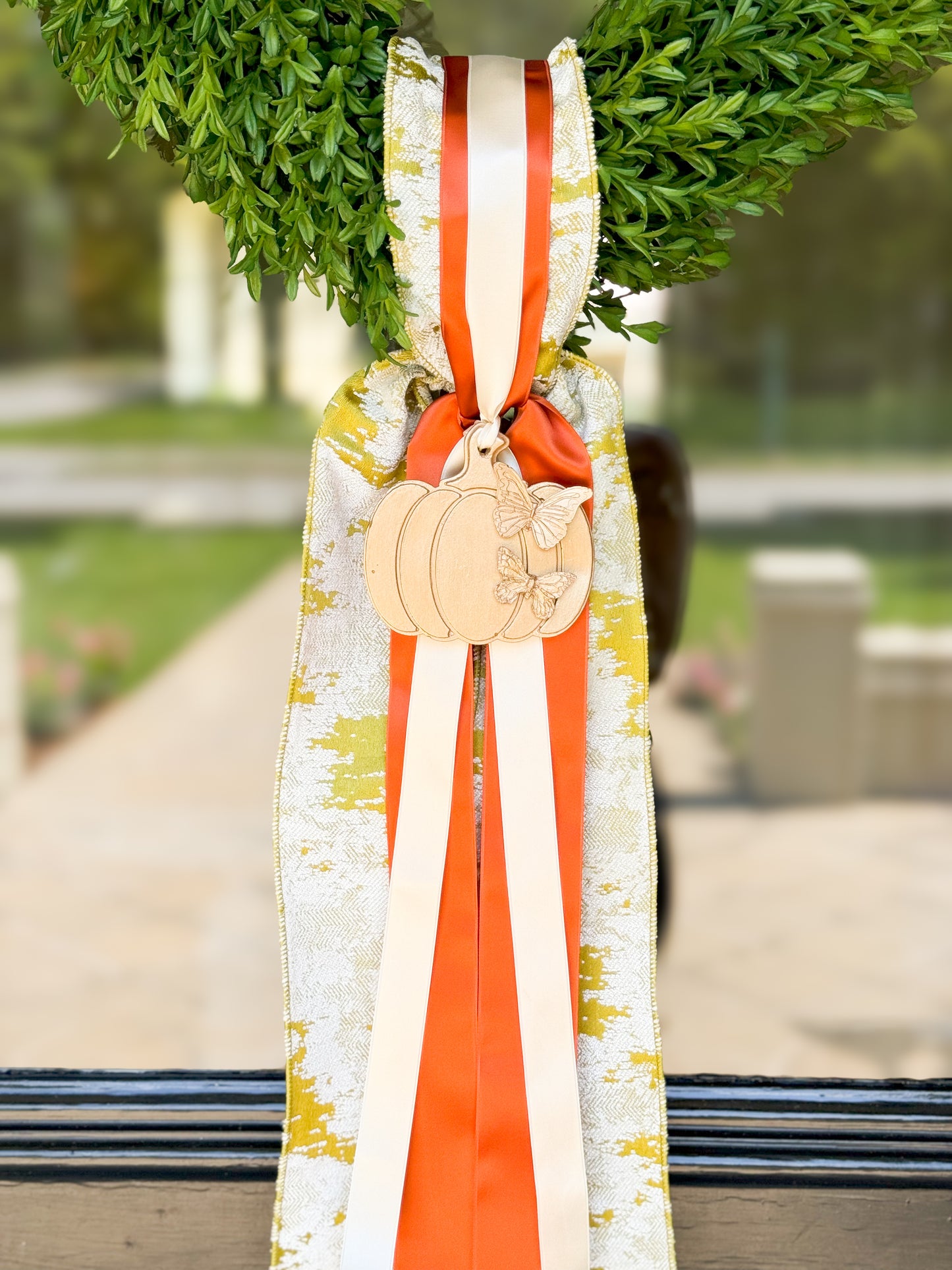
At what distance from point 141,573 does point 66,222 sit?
1092 millimetres

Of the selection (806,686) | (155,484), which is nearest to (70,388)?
(155,484)

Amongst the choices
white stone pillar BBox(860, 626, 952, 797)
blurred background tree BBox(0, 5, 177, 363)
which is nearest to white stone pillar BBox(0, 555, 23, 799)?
blurred background tree BBox(0, 5, 177, 363)

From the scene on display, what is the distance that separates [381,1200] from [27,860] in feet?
8.17

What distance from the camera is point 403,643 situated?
51 cm

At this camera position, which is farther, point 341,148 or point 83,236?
point 83,236

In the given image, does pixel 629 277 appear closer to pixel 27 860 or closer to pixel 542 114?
pixel 542 114

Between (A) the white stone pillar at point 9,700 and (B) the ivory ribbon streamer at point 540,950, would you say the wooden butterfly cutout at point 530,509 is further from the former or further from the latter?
(A) the white stone pillar at point 9,700

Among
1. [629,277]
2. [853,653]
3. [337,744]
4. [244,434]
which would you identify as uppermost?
[244,434]

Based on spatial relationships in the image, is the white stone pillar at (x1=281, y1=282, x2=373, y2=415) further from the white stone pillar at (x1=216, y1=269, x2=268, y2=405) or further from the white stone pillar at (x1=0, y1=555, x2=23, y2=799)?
the white stone pillar at (x1=0, y1=555, x2=23, y2=799)

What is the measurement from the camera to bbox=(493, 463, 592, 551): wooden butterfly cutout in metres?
0.48

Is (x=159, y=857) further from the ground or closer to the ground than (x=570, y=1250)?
further from the ground

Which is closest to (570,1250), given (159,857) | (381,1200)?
(381,1200)

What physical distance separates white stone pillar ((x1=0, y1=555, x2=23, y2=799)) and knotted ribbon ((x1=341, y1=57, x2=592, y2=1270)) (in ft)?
9.52

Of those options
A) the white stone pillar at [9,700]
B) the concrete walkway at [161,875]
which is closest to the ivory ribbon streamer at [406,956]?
the concrete walkway at [161,875]
